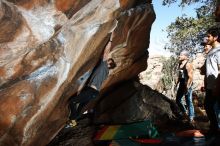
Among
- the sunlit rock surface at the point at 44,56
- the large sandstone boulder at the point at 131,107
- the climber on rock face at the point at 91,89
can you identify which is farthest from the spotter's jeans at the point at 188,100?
the sunlit rock surface at the point at 44,56

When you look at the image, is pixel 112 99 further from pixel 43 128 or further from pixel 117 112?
pixel 43 128

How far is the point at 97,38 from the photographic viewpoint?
16.0 feet

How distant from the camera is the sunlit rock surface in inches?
167

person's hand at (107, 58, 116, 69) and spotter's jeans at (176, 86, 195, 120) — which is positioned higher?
person's hand at (107, 58, 116, 69)

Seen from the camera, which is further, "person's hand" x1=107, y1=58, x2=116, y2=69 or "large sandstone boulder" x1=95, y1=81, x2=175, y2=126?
"large sandstone boulder" x1=95, y1=81, x2=175, y2=126

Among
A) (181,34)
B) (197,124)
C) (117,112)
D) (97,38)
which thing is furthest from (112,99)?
(181,34)

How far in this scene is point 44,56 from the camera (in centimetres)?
441

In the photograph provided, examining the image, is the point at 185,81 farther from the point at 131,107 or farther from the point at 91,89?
the point at 91,89

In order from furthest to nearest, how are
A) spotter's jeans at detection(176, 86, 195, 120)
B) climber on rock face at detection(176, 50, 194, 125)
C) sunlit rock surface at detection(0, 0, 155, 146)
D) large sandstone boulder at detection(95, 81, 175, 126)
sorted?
climber on rock face at detection(176, 50, 194, 125) < spotter's jeans at detection(176, 86, 195, 120) < large sandstone boulder at detection(95, 81, 175, 126) < sunlit rock surface at detection(0, 0, 155, 146)

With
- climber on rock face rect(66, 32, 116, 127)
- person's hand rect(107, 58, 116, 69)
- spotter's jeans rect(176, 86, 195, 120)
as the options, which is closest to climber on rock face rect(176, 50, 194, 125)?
spotter's jeans rect(176, 86, 195, 120)

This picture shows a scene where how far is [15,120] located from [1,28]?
128 centimetres

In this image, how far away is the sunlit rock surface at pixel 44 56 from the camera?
13.9 ft

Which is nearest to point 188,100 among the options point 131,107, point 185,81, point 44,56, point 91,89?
point 185,81

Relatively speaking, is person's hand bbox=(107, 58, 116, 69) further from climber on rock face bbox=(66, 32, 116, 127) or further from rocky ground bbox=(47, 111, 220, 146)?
rocky ground bbox=(47, 111, 220, 146)
